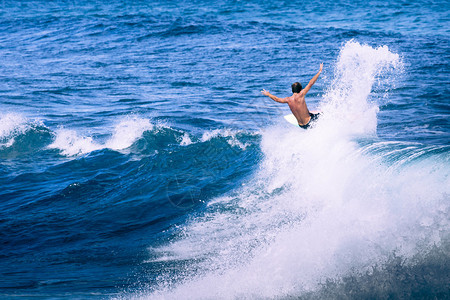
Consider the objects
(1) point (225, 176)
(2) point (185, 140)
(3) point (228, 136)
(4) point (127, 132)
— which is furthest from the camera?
(4) point (127, 132)

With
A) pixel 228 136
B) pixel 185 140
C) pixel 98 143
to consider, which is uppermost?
pixel 98 143

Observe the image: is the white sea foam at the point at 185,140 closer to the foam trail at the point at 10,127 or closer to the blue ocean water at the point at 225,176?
the blue ocean water at the point at 225,176

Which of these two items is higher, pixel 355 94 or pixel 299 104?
pixel 299 104

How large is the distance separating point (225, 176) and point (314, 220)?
372cm

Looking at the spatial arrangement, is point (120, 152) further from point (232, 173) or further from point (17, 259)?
point (17, 259)

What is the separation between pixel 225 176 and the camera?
453 inches

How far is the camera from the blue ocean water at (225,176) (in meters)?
6.91

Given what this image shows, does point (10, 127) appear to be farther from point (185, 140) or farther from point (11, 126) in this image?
point (185, 140)

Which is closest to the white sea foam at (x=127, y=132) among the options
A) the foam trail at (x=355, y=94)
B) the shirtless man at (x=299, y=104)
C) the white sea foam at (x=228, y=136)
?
the white sea foam at (x=228, y=136)

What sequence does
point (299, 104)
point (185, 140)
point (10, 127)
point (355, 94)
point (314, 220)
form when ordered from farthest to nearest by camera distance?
1. point (10, 127)
2. point (185, 140)
3. point (355, 94)
4. point (299, 104)
5. point (314, 220)

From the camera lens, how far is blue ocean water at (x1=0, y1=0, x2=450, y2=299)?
272 inches

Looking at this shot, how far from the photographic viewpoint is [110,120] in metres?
16.0

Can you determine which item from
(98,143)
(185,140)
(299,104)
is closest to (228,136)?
(185,140)

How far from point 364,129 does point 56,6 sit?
39251 millimetres
